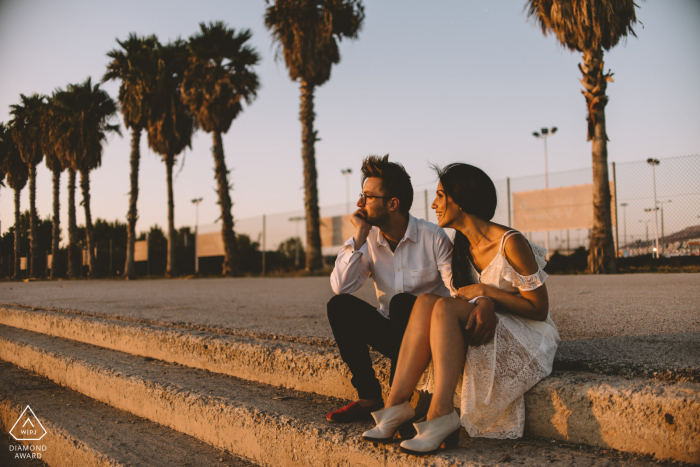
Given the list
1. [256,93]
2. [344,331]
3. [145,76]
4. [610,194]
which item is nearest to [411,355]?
[344,331]

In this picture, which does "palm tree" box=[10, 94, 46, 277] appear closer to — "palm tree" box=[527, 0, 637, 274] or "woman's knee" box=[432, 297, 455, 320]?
"palm tree" box=[527, 0, 637, 274]

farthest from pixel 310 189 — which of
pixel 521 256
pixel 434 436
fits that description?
pixel 434 436

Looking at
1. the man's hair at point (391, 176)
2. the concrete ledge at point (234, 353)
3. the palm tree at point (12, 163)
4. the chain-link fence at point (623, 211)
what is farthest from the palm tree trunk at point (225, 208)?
the man's hair at point (391, 176)

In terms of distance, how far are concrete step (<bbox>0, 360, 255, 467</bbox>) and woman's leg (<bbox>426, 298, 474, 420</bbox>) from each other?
0.97 m

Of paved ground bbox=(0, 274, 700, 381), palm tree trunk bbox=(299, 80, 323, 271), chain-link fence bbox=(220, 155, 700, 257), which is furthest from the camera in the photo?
palm tree trunk bbox=(299, 80, 323, 271)

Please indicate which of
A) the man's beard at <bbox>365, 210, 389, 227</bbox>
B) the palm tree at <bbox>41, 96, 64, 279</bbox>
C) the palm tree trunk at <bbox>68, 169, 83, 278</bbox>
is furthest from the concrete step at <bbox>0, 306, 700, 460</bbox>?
the palm tree at <bbox>41, 96, 64, 279</bbox>

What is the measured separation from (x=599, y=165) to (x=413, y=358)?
10261 mm

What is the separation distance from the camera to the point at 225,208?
18.4m

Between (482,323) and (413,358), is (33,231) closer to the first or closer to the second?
(413,358)

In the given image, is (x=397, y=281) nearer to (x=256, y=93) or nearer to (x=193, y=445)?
(x=193, y=445)

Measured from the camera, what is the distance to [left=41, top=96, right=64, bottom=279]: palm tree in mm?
23734

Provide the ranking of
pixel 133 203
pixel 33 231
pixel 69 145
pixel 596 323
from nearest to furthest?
pixel 596 323 < pixel 133 203 < pixel 69 145 < pixel 33 231

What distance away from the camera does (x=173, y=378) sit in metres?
2.83

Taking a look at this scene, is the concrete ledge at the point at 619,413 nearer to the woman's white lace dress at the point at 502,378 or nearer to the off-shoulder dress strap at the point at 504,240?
the woman's white lace dress at the point at 502,378
